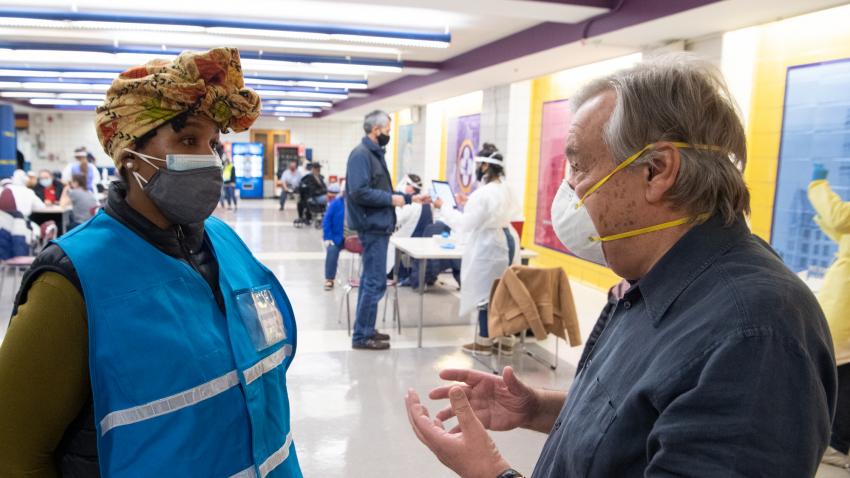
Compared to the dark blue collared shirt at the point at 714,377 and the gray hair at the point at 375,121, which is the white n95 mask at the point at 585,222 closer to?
the dark blue collared shirt at the point at 714,377

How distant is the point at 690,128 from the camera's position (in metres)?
0.89

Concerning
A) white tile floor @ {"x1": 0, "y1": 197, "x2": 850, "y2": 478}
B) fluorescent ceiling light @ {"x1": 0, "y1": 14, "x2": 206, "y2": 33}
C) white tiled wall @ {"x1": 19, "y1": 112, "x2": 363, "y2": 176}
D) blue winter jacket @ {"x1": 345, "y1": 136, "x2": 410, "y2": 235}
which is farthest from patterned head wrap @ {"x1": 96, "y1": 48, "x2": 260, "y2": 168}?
white tiled wall @ {"x1": 19, "y1": 112, "x2": 363, "y2": 176}

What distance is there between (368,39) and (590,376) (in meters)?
6.18

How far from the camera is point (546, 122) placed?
8.41 m

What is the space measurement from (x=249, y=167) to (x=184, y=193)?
19.8 m

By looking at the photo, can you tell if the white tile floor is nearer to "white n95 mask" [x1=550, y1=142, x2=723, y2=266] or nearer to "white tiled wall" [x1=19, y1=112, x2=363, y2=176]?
"white n95 mask" [x1=550, y1=142, x2=723, y2=266]

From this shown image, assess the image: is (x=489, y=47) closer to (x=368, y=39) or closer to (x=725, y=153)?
(x=368, y=39)

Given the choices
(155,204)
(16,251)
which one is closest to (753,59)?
(155,204)

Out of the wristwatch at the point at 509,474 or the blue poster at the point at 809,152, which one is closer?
the wristwatch at the point at 509,474

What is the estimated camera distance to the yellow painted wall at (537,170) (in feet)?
24.4

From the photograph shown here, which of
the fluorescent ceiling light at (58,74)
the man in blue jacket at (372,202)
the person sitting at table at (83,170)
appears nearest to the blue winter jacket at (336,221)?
the man in blue jacket at (372,202)

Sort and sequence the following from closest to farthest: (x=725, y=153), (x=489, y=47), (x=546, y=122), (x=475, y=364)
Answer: (x=725, y=153), (x=475, y=364), (x=489, y=47), (x=546, y=122)

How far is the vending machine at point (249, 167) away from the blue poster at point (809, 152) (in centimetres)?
1766

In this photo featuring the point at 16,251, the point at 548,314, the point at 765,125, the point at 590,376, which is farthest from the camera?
the point at 16,251
